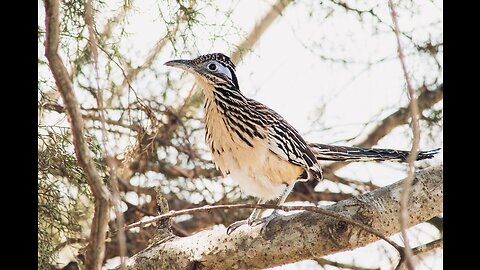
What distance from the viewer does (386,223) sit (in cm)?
292

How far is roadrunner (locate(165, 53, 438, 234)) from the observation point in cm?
377

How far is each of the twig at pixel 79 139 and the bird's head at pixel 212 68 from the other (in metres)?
1.60

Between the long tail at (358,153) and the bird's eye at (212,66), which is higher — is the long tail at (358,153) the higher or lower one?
the lower one

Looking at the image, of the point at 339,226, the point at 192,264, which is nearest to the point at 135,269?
the point at 192,264

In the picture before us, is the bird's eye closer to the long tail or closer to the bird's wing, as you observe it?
the bird's wing

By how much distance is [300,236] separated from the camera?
3.01 meters

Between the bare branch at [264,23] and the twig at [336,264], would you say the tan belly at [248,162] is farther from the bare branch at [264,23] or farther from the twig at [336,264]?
the twig at [336,264]

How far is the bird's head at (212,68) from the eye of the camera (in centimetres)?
374

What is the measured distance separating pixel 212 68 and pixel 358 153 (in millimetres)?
966

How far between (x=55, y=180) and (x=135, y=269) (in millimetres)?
615

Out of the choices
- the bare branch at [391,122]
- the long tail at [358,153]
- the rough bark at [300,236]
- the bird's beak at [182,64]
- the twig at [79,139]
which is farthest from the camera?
the bare branch at [391,122]

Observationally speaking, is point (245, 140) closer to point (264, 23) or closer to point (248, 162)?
point (248, 162)

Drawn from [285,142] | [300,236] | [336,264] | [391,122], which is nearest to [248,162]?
[285,142]

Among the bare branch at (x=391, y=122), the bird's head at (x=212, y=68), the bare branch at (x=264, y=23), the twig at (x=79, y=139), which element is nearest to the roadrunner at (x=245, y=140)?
the bird's head at (x=212, y=68)
